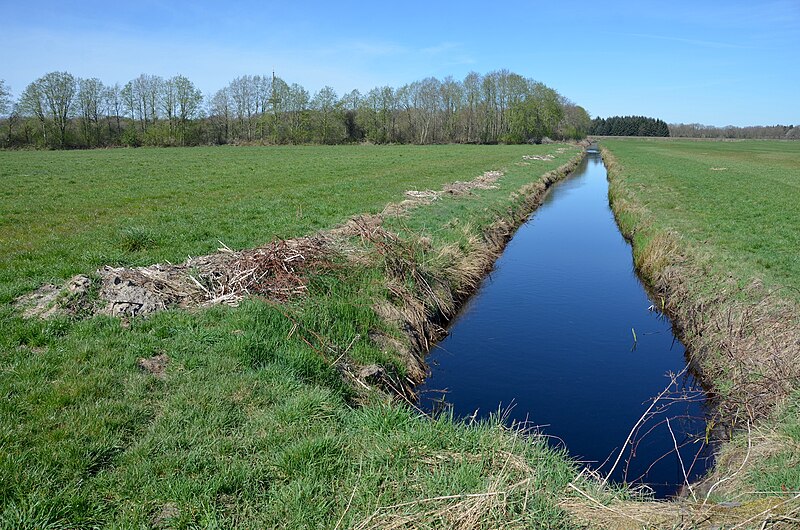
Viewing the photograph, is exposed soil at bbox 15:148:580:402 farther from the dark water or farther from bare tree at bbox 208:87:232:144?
bare tree at bbox 208:87:232:144

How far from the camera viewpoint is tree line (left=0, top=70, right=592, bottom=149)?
70.0m

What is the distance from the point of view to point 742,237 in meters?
13.8

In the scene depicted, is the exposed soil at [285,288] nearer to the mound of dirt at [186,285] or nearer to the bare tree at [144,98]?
the mound of dirt at [186,285]

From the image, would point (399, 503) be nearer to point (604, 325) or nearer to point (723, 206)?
point (604, 325)

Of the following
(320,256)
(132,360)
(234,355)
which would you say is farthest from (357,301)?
(132,360)

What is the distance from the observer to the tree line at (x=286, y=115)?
70.0m

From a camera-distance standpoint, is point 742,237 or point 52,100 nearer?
point 742,237

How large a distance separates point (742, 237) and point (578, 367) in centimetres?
807

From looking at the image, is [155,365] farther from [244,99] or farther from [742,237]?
[244,99]

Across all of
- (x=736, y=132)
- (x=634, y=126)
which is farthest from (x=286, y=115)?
(x=736, y=132)

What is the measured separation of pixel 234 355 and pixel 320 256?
140 inches

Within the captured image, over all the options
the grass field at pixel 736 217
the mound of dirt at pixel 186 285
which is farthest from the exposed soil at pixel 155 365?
the grass field at pixel 736 217

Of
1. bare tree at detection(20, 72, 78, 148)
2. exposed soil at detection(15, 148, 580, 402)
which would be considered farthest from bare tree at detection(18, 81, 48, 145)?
exposed soil at detection(15, 148, 580, 402)

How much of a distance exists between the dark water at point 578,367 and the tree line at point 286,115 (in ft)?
227
